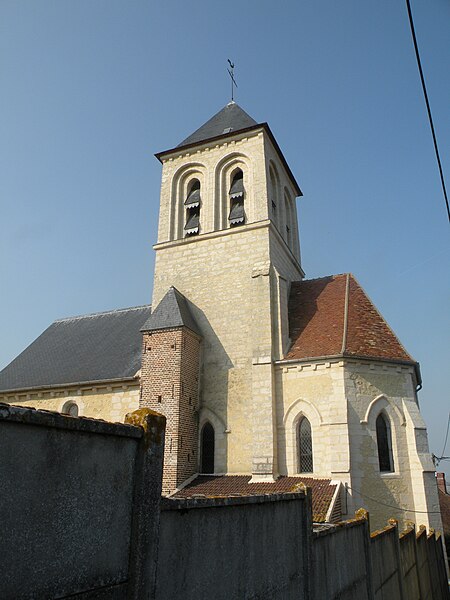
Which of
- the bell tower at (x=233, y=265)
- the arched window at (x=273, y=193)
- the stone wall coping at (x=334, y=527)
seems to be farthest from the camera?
the arched window at (x=273, y=193)

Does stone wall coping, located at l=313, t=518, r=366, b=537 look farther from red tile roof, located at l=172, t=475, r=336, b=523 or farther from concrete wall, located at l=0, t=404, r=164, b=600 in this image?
concrete wall, located at l=0, t=404, r=164, b=600

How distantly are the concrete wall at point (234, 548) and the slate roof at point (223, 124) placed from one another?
652 inches

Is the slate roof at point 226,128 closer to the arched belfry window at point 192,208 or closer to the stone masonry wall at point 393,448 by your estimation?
the arched belfry window at point 192,208

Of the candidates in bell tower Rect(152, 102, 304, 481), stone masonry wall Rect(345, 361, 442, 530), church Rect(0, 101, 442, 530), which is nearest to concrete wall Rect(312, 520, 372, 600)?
church Rect(0, 101, 442, 530)

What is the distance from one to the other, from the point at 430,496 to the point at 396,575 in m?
3.88

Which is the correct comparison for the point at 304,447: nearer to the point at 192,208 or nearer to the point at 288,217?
the point at 192,208

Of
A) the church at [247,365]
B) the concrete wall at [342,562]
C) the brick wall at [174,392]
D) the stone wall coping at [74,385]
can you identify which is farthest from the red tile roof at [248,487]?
the stone wall coping at [74,385]

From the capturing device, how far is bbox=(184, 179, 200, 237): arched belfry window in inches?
720

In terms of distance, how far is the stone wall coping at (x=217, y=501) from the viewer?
375cm

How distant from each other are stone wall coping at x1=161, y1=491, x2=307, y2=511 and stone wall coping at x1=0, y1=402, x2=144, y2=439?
0.71 metres

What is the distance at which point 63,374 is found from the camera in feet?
56.3

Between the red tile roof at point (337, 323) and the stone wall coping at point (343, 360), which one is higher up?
the red tile roof at point (337, 323)

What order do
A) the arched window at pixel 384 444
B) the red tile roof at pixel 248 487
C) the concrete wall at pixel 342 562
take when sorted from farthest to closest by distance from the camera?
the arched window at pixel 384 444 < the red tile roof at pixel 248 487 < the concrete wall at pixel 342 562

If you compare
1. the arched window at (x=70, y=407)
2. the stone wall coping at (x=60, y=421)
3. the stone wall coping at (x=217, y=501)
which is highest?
the arched window at (x=70, y=407)
